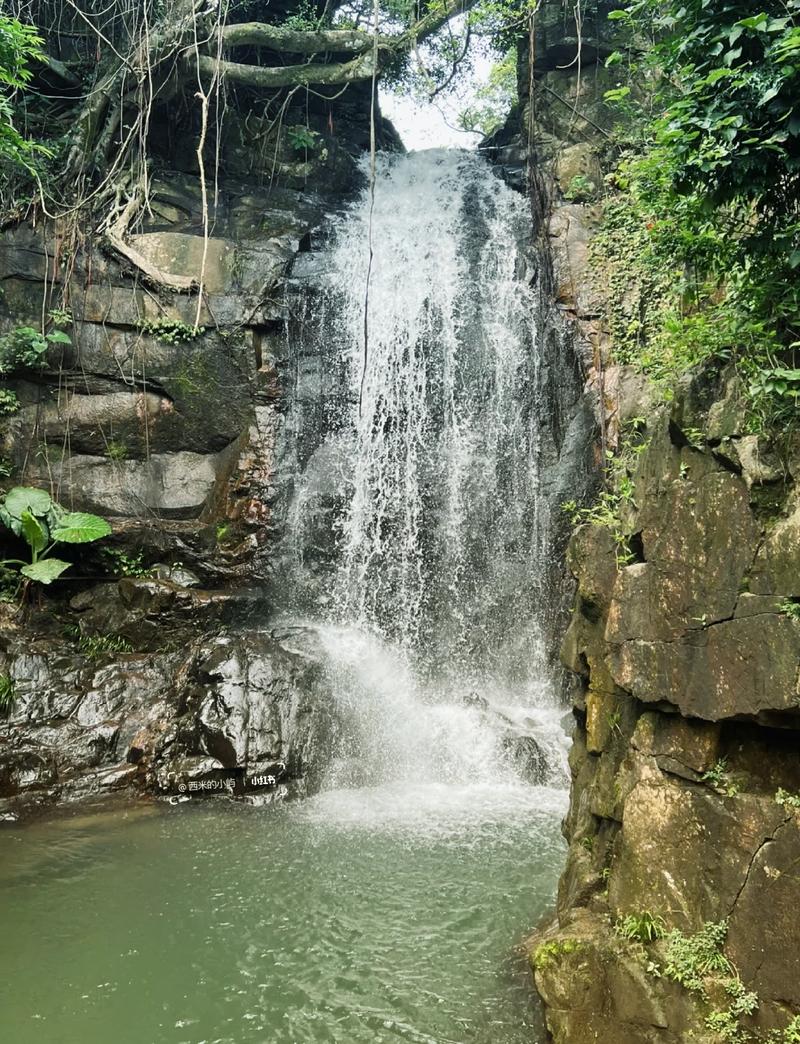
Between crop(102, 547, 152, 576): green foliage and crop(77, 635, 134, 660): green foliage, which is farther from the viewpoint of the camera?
crop(102, 547, 152, 576): green foliage

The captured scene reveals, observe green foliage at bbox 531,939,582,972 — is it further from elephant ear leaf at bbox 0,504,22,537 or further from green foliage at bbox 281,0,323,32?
green foliage at bbox 281,0,323,32

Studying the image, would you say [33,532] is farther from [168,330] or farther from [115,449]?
[168,330]

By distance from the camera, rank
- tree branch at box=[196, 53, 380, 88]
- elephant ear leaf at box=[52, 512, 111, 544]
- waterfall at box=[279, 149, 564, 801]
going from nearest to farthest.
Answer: waterfall at box=[279, 149, 564, 801] < elephant ear leaf at box=[52, 512, 111, 544] < tree branch at box=[196, 53, 380, 88]

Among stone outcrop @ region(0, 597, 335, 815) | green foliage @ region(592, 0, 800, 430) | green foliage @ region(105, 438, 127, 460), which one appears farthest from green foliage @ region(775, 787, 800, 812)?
green foliage @ region(105, 438, 127, 460)

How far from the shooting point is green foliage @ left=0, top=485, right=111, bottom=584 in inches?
361

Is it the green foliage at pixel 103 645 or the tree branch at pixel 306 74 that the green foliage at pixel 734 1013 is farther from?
the tree branch at pixel 306 74

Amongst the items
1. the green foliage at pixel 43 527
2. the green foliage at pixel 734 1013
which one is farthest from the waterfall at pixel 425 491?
the green foliage at pixel 734 1013

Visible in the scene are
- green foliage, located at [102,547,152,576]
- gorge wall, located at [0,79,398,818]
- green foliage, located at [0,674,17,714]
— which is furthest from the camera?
green foliage, located at [102,547,152,576]

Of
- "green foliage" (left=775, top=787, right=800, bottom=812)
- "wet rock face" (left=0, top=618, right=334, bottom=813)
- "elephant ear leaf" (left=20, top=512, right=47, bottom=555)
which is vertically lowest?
"wet rock face" (left=0, top=618, right=334, bottom=813)

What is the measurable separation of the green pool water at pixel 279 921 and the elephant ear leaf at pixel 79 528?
3518 millimetres

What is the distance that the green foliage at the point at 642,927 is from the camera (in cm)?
310

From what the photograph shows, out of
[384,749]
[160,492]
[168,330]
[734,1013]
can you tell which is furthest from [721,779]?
[168,330]

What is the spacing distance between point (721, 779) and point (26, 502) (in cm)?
882

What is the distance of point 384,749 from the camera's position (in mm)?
8000
